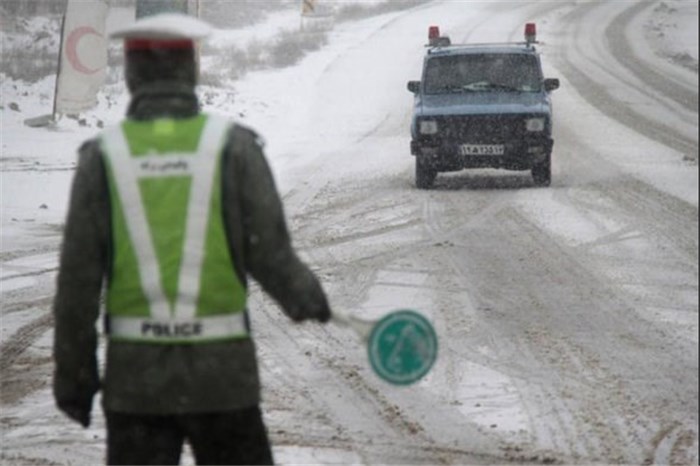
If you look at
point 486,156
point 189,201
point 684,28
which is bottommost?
point 486,156

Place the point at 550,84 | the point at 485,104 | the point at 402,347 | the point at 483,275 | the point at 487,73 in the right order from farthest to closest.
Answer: the point at 487,73
the point at 550,84
the point at 485,104
the point at 483,275
the point at 402,347

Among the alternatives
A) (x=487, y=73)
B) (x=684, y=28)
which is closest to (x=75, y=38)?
(x=487, y=73)

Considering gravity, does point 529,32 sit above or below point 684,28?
below

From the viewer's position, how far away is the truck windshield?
1753 cm

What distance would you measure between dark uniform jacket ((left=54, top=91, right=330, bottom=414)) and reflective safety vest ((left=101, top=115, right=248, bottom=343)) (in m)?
0.03

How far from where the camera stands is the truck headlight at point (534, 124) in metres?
16.8

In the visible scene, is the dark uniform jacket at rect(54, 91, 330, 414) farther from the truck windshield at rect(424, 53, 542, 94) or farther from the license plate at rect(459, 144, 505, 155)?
the truck windshield at rect(424, 53, 542, 94)

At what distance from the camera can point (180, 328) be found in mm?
3912

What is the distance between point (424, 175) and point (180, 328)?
1358 centimetres

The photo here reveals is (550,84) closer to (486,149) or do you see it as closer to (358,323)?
(486,149)

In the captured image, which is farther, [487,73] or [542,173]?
[487,73]

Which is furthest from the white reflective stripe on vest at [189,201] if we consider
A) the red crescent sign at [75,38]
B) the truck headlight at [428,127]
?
the red crescent sign at [75,38]

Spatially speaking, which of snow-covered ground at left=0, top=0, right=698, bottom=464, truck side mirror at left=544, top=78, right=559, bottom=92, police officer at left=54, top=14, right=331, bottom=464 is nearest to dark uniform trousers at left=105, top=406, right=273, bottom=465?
police officer at left=54, top=14, right=331, bottom=464

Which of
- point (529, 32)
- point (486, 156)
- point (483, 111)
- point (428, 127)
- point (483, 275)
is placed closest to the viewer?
point (483, 275)
